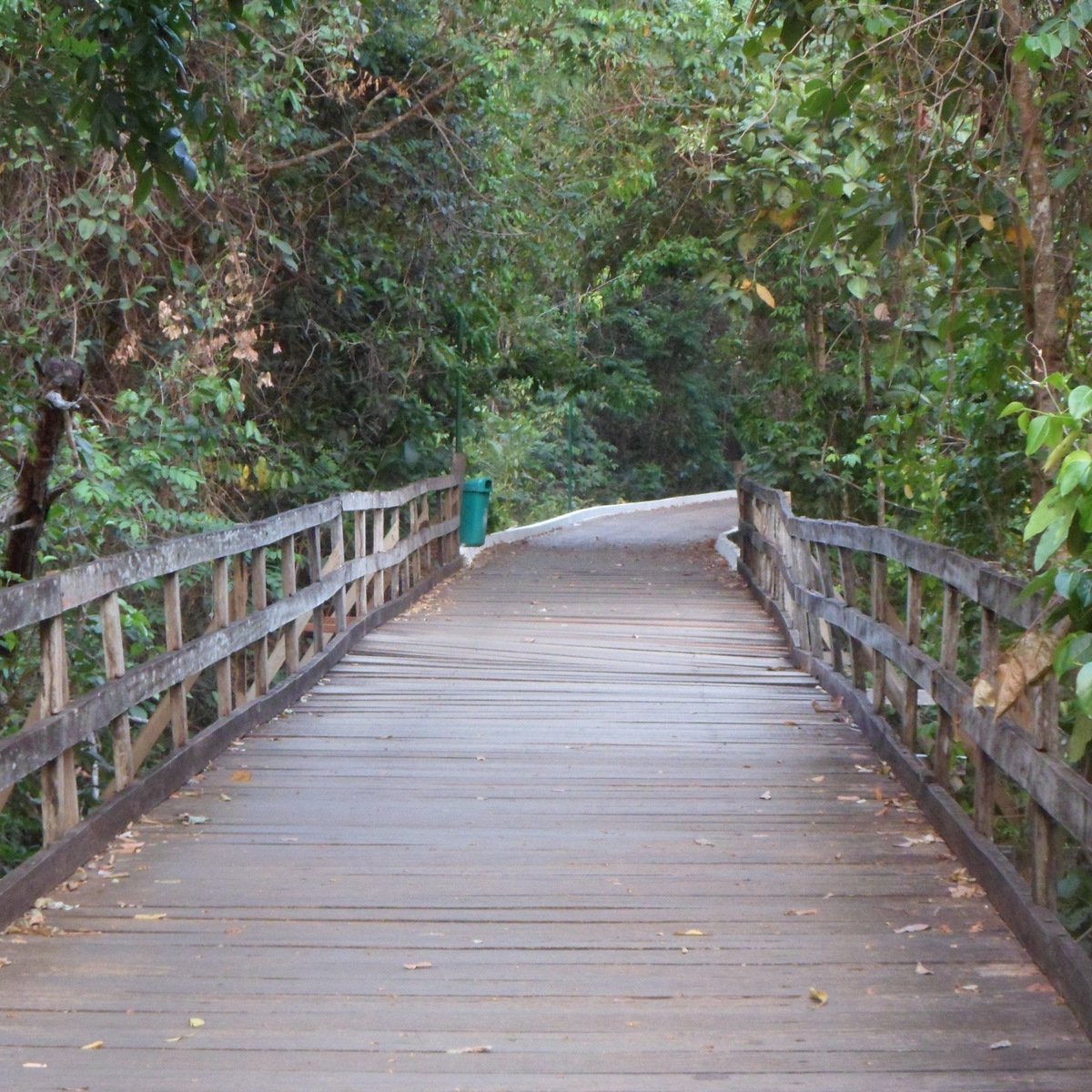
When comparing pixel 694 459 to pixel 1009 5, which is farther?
pixel 694 459

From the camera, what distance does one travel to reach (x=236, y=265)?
12.4 m

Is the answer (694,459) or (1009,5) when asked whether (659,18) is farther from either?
(694,459)

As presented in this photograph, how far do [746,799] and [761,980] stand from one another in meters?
2.32

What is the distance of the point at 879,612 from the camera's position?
25.6 feet

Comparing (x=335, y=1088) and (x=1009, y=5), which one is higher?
(x=1009, y=5)

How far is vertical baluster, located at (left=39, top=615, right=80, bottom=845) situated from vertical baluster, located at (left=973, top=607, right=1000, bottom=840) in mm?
3225

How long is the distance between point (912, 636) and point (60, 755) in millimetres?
3741

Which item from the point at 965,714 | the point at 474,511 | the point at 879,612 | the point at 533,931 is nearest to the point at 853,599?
the point at 879,612

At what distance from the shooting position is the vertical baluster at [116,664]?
6.00 m

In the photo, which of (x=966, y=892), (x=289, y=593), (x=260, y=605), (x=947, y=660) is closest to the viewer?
(x=966, y=892)

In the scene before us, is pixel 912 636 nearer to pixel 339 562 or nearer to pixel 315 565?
pixel 315 565

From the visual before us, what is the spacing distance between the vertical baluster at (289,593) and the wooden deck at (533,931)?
69 cm

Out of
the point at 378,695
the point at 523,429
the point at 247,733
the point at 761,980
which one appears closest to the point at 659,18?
the point at 378,695

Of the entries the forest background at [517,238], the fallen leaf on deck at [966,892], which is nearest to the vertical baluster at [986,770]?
the fallen leaf on deck at [966,892]
